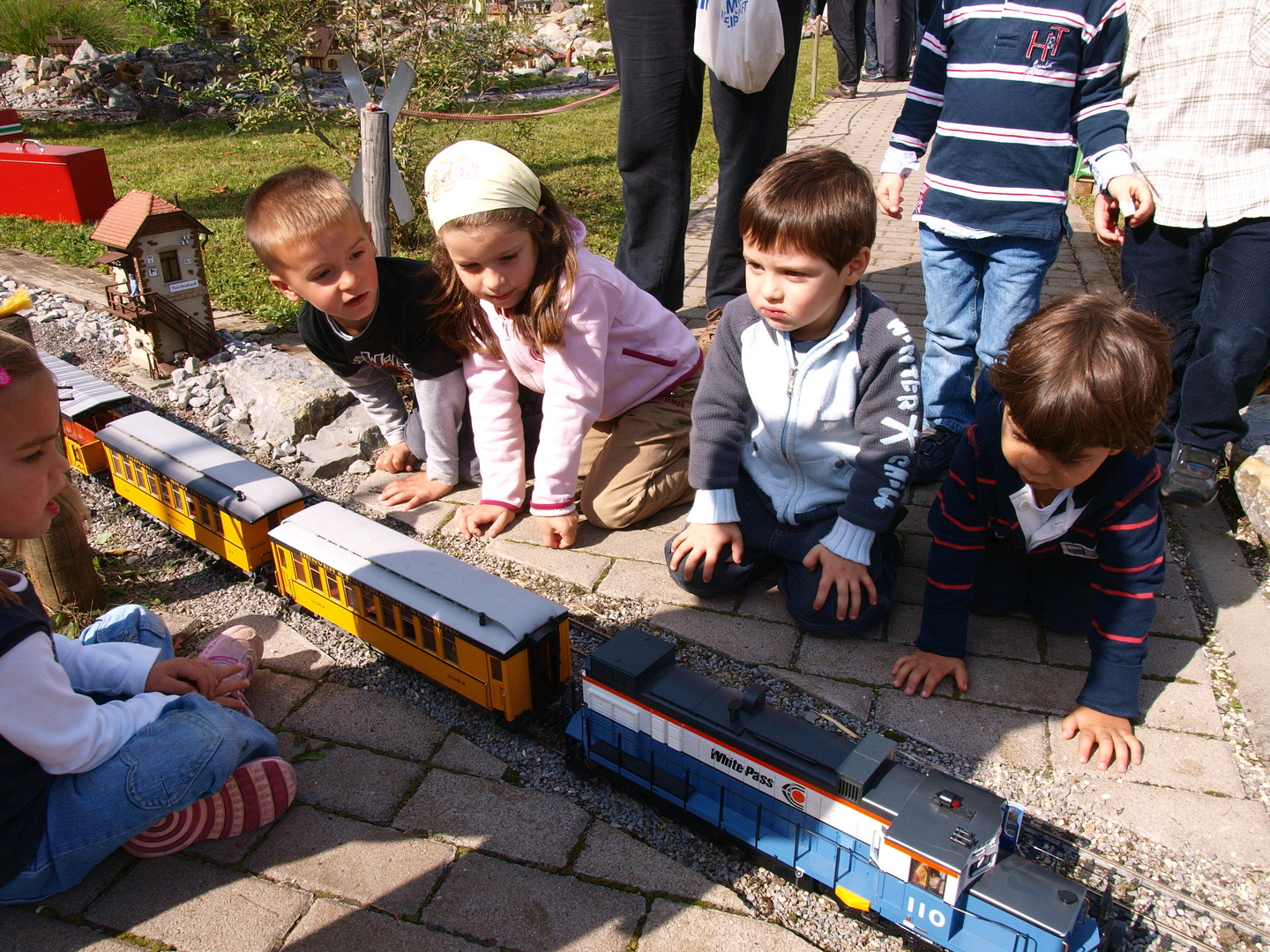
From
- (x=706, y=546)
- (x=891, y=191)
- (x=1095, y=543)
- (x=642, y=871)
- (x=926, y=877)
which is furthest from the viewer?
(x=891, y=191)

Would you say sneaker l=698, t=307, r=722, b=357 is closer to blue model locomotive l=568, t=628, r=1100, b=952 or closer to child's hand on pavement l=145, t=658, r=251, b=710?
blue model locomotive l=568, t=628, r=1100, b=952

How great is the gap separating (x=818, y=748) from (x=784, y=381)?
1384 millimetres

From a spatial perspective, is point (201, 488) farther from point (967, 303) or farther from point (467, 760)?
point (967, 303)

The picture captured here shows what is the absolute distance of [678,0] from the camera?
4465 mm

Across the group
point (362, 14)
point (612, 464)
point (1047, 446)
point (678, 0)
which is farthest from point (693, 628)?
point (362, 14)

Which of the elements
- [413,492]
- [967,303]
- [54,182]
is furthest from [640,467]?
[54,182]

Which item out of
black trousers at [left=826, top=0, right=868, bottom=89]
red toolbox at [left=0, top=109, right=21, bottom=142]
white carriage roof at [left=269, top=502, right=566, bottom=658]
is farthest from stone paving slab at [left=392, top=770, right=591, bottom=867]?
black trousers at [left=826, top=0, right=868, bottom=89]

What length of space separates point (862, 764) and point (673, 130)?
3609mm

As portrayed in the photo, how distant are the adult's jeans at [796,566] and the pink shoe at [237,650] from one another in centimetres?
153

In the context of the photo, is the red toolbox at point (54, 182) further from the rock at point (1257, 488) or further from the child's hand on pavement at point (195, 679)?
the rock at point (1257, 488)

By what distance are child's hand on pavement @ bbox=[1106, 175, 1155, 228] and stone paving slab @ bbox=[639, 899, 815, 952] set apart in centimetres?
291

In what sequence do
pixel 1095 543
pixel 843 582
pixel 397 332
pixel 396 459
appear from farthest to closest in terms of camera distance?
pixel 396 459, pixel 397 332, pixel 843 582, pixel 1095 543

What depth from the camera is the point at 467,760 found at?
110 inches

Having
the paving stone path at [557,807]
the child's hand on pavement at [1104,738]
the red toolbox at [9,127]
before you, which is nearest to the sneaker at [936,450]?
the paving stone path at [557,807]
